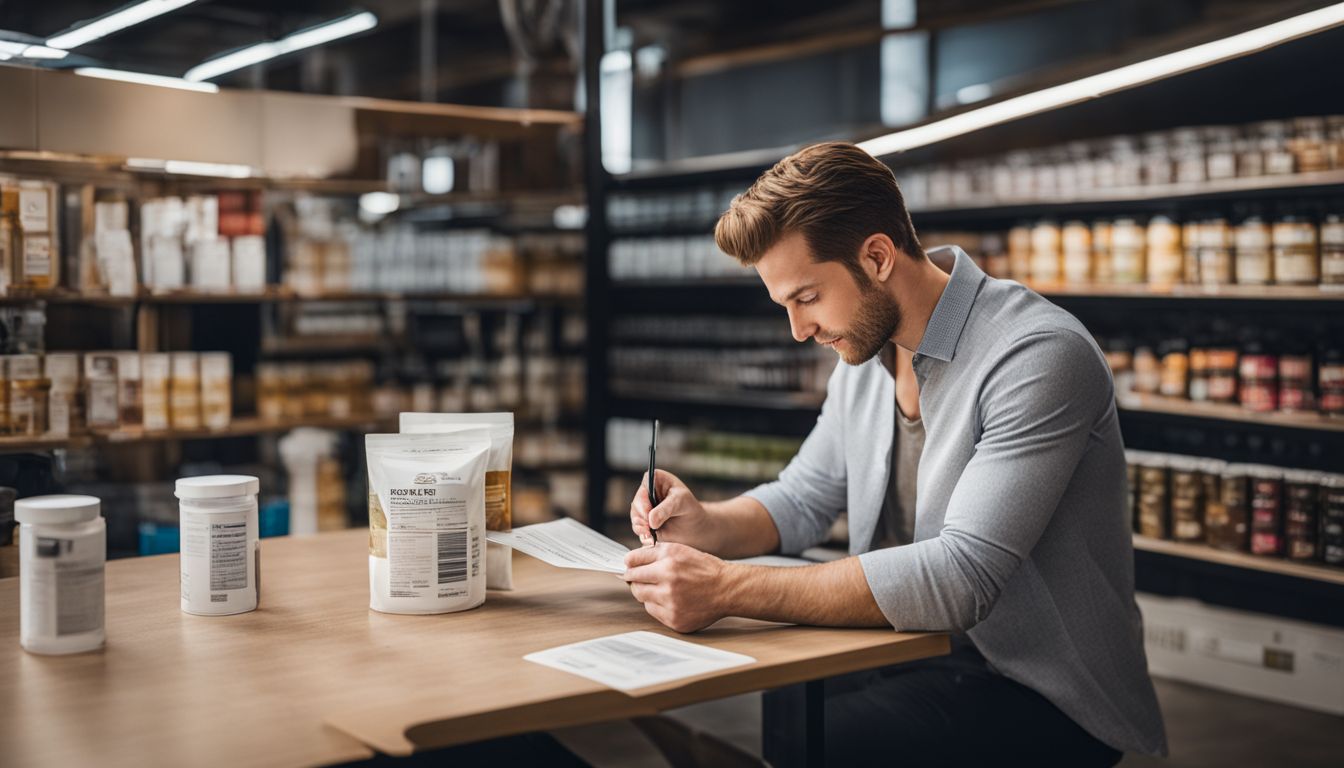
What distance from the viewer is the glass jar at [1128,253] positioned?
4152 millimetres

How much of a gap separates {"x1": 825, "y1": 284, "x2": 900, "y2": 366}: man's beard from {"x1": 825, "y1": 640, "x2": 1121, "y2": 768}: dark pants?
589mm

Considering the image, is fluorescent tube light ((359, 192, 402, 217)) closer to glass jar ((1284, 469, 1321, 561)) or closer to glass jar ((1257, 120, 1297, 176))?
glass jar ((1257, 120, 1297, 176))

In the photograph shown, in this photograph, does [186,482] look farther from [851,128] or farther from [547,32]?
[851,128]

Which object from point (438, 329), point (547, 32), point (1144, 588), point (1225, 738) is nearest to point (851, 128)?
point (547, 32)

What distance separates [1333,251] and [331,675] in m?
3.38

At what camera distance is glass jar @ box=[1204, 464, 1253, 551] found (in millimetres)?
3891

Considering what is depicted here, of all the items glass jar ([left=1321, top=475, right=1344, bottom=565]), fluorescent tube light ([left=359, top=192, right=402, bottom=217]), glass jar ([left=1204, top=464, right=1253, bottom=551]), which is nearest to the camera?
glass jar ([left=1321, top=475, right=1344, bottom=565])

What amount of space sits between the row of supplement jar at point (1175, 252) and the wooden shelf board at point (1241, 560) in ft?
2.90

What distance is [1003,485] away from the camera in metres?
1.81

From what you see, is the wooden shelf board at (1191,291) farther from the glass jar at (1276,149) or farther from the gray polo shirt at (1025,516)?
the gray polo shirt at (1025,516)

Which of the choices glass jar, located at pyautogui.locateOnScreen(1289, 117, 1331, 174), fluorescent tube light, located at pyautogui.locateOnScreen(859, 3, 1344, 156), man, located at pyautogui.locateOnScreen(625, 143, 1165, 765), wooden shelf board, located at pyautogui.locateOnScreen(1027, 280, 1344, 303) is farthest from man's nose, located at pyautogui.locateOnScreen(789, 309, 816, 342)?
glass jar, located at pyautogui.locateOnScreen(1289, 117, 1331, 174)

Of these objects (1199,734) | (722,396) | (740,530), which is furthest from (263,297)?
(1199,734)

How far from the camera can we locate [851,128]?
20.1 ft

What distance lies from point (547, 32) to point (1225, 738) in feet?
13.8
